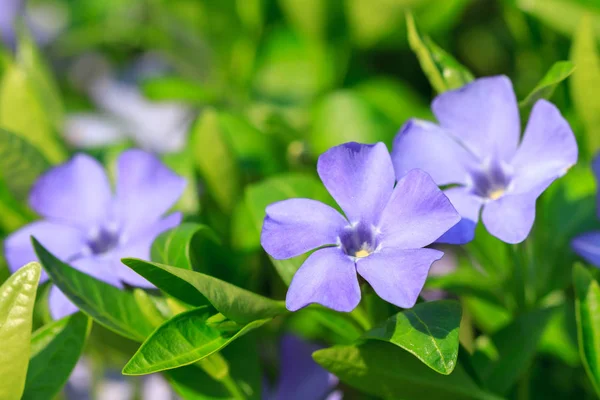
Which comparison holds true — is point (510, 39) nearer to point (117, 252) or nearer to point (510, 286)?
point (510, 286)

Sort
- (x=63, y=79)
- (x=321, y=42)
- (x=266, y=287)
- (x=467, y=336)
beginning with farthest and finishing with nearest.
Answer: (x=63, y=79) → (x=321, y=42) → (x=266, y=287) → (x=467, y=336)

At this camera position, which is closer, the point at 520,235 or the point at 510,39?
the point at 520,235

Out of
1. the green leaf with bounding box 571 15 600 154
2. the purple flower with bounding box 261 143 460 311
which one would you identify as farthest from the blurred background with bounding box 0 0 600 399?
the purple flower with bounding box 261 143 460 311

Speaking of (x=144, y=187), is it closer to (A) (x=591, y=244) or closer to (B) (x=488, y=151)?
(B) (x=488, y=151)

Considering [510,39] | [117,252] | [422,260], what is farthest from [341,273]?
[510,39]

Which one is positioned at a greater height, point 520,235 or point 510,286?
point 520,235

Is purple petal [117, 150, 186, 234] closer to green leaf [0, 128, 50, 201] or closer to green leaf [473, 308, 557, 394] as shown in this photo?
green leaf [0, 128, 50, 201]

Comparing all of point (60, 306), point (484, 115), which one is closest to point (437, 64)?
point (484, 115)
